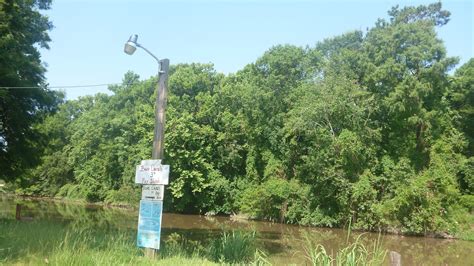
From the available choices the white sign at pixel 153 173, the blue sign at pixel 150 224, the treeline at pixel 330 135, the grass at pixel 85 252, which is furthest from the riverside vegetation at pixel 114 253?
the treeline at pixel 330 135

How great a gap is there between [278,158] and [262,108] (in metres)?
4.39

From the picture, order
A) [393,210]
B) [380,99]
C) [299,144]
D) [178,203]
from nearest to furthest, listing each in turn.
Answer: [393,210] < [380,99] < [299,144] < [178,203]

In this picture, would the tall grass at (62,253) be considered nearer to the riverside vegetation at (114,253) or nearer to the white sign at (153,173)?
the riverside vegetation at (114,253)

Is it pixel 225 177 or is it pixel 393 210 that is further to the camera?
pixel 225 177

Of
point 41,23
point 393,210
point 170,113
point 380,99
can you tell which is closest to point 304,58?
point 380,99

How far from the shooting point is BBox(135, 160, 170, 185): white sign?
790 cm

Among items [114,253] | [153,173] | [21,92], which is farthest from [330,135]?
[114,253]

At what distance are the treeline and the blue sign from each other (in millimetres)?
13976

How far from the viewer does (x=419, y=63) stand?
93.3ft

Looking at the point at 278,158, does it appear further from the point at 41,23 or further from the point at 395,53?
the point at 41,23

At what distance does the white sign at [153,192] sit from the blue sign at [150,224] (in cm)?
7

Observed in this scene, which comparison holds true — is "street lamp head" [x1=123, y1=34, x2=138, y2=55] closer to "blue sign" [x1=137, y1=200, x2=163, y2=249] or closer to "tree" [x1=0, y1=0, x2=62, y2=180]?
"blue sign" [x1=137, y1=200, x2=163, y2=249]

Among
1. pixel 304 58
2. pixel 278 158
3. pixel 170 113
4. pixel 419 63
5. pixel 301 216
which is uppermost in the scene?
pixel 304 58

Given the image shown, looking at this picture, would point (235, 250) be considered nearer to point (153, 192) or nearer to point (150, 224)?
point (150, 224)
